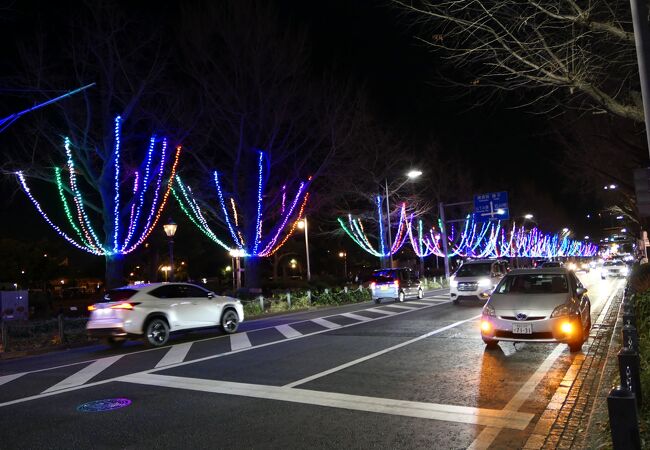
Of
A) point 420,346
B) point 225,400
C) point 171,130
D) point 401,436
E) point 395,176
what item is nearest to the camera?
point 401,436

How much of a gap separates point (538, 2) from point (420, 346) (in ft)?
22.6

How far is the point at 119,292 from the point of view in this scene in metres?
13.0

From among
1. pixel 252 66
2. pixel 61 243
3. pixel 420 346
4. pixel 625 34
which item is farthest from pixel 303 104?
pixel 61 243

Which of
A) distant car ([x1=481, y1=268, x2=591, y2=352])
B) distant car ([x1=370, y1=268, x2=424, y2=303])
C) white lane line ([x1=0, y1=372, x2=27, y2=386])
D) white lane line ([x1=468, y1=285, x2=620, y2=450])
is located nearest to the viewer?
white lane line ([x1=468, y1=285, x2=620, y2=450])

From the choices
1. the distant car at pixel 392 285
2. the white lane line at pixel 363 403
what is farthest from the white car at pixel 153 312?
the distant car at pixel 392 285

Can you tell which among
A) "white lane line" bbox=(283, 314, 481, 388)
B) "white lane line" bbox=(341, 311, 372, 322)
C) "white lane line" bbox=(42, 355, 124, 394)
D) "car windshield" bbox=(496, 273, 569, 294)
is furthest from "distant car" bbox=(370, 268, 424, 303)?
"white lane line" bbox=(42, 355, 124, 394)

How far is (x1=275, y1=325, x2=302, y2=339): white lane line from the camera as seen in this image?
548 inches

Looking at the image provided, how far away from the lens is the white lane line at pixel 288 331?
45.6ft

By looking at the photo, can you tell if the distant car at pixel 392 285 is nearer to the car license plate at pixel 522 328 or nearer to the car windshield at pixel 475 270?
the car windshield at pixel 475 270

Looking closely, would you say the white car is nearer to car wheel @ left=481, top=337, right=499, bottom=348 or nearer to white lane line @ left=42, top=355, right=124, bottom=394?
white lane line @ left=42, top=355, right=124, bottom=394

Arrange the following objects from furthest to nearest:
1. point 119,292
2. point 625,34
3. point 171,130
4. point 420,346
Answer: point 171,130 < point 119,292 < point 420,346 < point 625,34

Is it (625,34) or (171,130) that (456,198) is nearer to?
(171,130)

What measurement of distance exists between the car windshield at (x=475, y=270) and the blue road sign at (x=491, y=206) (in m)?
19.6

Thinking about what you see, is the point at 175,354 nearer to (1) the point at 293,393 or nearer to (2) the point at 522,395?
(1) the point at 293,393
